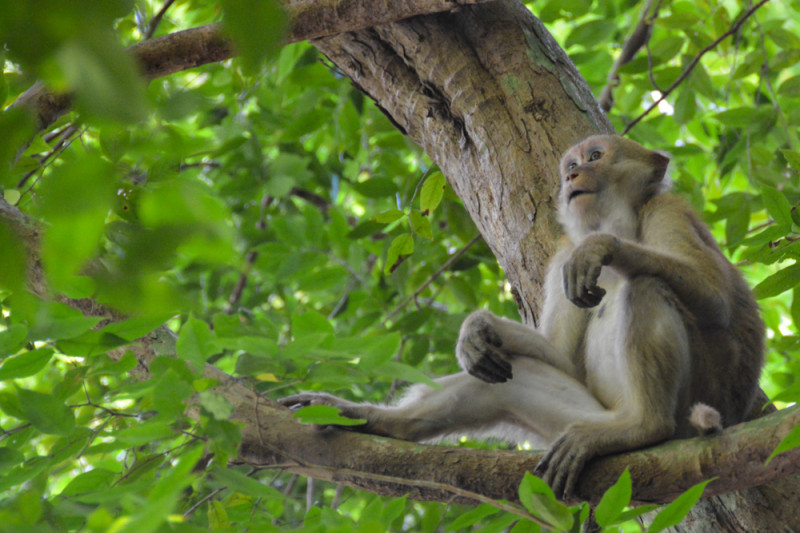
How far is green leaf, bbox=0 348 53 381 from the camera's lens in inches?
80.0

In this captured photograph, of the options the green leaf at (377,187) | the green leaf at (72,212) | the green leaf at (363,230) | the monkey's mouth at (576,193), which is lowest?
the monkey's mouth at (576,193)

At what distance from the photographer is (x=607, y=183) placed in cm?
404

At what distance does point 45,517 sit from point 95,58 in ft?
5.78

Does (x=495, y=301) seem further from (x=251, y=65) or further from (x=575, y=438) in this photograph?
(x=251, y=65)

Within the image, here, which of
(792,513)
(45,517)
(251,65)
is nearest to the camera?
(251,65)

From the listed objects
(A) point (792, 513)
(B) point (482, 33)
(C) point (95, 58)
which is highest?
(B) point (482, 33)

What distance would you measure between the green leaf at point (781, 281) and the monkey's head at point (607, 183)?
1.07m

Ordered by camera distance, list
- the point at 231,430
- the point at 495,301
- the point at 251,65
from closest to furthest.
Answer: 1. the point at 251,65
2. the point at 231,430
3. the point at 495,301

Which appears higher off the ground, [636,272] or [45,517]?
[45,517]

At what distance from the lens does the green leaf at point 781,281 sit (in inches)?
111

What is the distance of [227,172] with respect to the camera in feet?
21.1

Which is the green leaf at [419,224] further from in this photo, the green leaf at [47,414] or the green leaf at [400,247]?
the green leaf at [47,414]

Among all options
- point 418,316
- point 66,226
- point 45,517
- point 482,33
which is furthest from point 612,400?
point 66,226

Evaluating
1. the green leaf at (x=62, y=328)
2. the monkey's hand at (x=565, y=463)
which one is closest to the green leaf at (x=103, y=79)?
the green leaf at (x=62, y=328)
